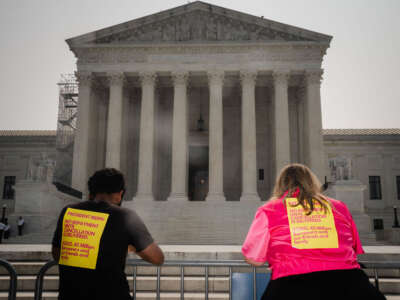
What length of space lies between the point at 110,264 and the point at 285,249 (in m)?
1.82

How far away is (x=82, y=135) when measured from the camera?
34.5 metres

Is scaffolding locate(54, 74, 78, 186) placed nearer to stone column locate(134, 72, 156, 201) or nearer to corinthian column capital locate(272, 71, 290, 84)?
stone column locate(134, 72, 156, 201)

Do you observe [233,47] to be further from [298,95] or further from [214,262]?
[214,262]

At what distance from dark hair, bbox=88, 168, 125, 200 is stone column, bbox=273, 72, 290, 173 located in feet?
97.3

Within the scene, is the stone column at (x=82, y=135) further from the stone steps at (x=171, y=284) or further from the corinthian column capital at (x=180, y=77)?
the stone steps at (x=171, y=284)

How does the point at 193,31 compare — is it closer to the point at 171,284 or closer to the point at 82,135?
the point at 82,135

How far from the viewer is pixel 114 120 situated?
34469mm

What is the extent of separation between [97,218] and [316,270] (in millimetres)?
2315

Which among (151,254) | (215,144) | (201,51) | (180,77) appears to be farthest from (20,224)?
(151,254)

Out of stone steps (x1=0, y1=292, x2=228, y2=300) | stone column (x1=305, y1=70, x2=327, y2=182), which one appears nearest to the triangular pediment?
stone column (x1=305, y1=70, x2=327, y2=182)

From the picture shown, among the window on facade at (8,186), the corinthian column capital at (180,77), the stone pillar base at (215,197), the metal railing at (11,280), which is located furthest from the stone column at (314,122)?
the window on facade at (8,186)

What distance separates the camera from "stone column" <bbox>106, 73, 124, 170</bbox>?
111ft


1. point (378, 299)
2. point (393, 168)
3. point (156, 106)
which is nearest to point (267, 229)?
point (378, 299)

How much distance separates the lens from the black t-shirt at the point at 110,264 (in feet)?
13.3
